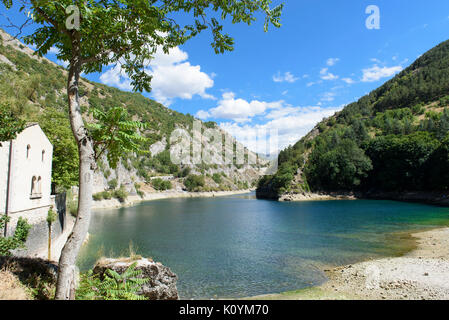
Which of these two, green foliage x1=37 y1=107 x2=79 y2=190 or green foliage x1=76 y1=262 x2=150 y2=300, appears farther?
green foliage x1=37 y1=107 x2=79 y2=190

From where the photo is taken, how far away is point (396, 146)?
90000 millimetres

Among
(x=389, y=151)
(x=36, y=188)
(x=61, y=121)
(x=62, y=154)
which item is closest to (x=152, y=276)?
(x=36, y=188)

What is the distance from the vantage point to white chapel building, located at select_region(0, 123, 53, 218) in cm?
1762

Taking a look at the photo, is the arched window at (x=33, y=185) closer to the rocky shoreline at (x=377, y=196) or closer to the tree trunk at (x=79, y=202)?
the tree trunk at (x=79, y=202)

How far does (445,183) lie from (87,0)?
89.1m

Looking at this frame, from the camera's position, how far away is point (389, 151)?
9356 cm

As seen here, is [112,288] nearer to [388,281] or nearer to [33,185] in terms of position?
[388,281]

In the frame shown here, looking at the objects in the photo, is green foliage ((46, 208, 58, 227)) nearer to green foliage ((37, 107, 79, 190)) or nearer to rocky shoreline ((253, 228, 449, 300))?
green foliage ((37, 107, 79, 190))

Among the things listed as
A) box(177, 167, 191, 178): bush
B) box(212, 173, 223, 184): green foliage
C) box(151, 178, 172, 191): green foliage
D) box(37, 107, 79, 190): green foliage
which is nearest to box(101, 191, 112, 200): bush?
box(37, 107, 79, 190): green foliage

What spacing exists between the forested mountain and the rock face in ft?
267

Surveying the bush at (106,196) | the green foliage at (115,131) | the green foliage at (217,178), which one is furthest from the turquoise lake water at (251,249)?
the green foliage at (217,178)

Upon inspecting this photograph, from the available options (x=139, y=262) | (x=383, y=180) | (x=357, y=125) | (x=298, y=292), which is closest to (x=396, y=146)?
(x=383, y=180)

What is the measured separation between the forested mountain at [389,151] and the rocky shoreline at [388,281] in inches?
2580

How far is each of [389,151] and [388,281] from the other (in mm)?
92023
